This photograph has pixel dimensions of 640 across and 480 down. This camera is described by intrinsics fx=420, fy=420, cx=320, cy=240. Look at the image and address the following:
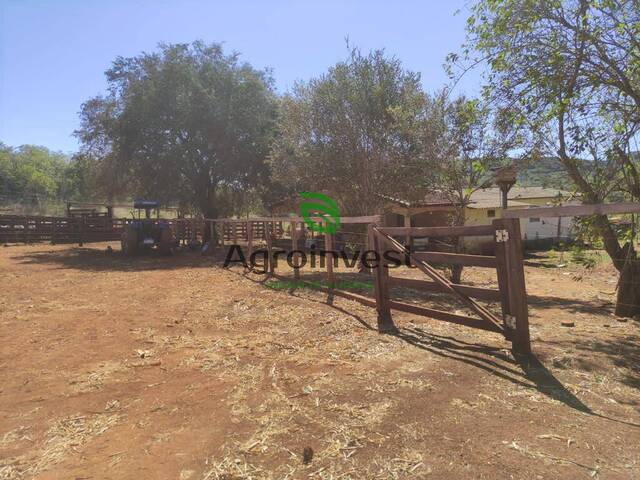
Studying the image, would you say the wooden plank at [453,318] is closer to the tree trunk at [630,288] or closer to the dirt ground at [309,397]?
the dirt ground at [309,397]

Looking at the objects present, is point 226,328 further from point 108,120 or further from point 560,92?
point 108,120

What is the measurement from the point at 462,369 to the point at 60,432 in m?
3.37

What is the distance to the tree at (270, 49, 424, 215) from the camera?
36.0 feet

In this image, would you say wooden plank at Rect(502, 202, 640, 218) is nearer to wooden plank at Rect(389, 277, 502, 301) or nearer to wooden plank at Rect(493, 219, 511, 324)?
wooden plank at Rect(493, 219, 511, 324)

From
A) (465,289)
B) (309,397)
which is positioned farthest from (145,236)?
(309,397)

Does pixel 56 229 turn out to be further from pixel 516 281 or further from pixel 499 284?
pixel 516 281

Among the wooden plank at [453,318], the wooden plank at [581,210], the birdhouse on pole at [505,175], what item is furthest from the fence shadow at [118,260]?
the wooden plank at [581,210]

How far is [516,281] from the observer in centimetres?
417

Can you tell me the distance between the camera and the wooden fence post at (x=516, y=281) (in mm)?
4164

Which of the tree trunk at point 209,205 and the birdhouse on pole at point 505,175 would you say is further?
the tree trunk at point 209,205

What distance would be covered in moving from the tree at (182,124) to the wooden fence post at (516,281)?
1538cm

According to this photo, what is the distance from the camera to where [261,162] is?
19172 mm

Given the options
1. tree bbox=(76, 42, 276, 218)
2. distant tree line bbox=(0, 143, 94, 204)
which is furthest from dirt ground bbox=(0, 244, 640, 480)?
distant tree line bbox=(0, 143, 94, 204)

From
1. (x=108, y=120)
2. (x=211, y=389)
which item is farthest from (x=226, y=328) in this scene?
(x=108, y=120)
